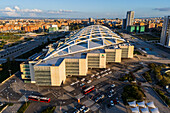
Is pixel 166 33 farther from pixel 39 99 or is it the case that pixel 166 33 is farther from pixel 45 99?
pixel 39 99

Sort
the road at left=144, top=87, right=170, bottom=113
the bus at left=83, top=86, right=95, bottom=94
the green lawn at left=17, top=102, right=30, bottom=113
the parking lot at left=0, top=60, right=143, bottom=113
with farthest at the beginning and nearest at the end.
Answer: the bus at left=83, top=86, right=95, bottom=94, the parking lot at left=0, top=60, right=143, bottom=113, the road at left=144, top=87, right=170, bottom=113, the green lawn at left=17, top=102, right=30, bottom=113

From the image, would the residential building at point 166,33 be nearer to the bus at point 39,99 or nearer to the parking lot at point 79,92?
the parking lot at point 79,92

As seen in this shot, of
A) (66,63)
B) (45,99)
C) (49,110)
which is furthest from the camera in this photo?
(66,63)

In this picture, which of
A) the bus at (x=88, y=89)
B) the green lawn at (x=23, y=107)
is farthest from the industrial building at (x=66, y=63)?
the green lawn at (x=23, y=107)

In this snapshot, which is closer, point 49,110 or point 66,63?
point 49,110

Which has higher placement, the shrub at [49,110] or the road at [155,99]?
the road at [155,99]

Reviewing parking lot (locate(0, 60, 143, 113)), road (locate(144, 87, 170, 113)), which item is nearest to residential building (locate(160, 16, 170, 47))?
parking lot (locate(0, 60, 143, 113))

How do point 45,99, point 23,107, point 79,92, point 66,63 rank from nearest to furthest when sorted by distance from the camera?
1. point 23,107
2. point 45,99
3. point 79,92
4. point 66,63

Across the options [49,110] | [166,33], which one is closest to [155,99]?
[49,110]

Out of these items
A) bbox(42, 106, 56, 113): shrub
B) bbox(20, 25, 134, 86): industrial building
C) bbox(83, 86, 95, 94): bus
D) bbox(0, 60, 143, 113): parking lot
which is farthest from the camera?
bbox(20, 25, 134, 86): industrial building

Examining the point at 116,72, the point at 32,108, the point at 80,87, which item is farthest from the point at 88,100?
the point at 116,72

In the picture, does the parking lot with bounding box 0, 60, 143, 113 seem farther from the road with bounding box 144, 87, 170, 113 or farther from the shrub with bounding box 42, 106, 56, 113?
the road with bounding box 144, 87, 170, 113

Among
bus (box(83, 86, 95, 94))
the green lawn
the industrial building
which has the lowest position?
the green lawn

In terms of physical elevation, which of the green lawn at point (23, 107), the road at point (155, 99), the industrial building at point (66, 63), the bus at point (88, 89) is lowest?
the green lawn at point (23, 107)
